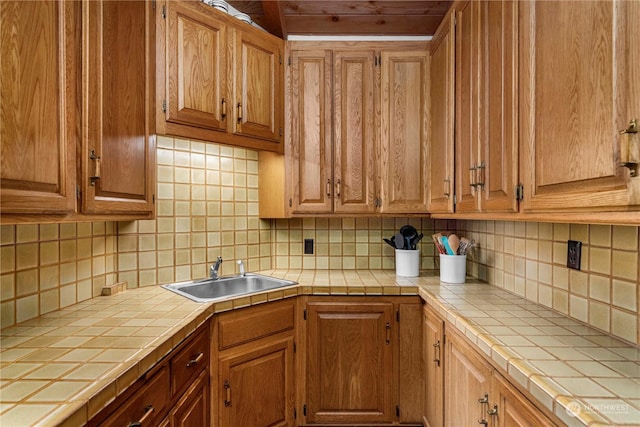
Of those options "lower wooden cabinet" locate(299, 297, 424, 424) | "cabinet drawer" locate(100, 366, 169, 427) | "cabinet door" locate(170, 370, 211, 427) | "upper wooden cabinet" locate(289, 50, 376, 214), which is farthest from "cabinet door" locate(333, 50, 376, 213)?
"cabinet drawer" locate(100, 366, 169, 427)

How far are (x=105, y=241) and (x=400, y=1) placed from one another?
2028mm

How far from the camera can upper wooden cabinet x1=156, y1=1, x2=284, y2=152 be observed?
5.52 feet

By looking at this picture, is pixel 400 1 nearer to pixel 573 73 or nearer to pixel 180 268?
pixel 573 73

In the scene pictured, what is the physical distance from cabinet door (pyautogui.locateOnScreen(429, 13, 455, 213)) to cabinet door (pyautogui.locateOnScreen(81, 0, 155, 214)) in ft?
4.63

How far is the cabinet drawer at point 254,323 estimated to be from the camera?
1653 mm

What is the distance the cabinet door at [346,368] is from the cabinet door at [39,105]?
1354 millimetres

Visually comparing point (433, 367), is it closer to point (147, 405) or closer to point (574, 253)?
point (574, 253)

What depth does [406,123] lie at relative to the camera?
215cm

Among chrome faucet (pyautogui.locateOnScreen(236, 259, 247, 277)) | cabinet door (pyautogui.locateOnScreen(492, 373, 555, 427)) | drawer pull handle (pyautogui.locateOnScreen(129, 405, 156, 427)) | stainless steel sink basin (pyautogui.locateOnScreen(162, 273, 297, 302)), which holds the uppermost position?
chrome faucet (pyautogui.locateOnScreen(236, 259, 247, 277))

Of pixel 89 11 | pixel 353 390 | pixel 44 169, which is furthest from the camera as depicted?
pixel 353 390

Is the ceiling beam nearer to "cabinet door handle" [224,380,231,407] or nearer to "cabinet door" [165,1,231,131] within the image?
"cabinet door" [165,1,231,131]

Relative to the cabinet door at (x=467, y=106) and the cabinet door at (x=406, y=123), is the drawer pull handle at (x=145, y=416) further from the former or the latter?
the cabinet door at (x=406, y=123)

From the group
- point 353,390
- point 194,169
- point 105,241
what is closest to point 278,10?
point 194,169

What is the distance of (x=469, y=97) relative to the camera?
1.62 m
